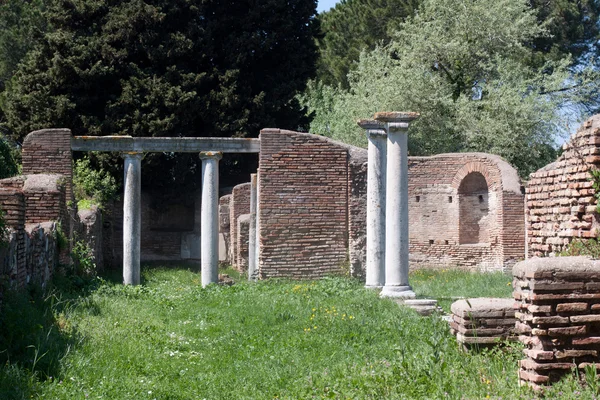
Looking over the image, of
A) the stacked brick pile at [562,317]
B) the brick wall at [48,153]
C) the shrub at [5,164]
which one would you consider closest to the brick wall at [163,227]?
the shrub at [5,164]

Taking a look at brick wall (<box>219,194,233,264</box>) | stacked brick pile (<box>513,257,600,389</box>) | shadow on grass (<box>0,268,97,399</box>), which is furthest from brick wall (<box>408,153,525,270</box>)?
stacked brick pile (<box>513,257,600,389</box>)

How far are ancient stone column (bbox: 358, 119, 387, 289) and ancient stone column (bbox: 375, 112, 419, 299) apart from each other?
1.05 metres

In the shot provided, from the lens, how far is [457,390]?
5.42m

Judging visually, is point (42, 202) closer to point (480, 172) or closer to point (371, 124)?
point (371, 124)

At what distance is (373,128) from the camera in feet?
42.4

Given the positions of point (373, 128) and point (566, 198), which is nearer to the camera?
point (566, 198)

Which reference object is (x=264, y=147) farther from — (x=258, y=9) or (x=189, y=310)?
(x=258, y=9)

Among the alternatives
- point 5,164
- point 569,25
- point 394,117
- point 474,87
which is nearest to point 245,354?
point 394,117

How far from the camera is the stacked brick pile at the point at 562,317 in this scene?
516 centimetres

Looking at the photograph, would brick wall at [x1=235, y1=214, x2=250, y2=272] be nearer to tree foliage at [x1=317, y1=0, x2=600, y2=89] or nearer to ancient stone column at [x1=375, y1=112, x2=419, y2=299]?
ancient stone column at [x1=375, y1=112, x2=419, y2=299]

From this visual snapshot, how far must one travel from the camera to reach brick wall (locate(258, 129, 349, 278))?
15.6 meters

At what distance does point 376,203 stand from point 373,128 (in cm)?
123

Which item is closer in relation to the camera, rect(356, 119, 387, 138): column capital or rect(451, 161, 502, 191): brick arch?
rect(356, 119, 387, 138): column capital

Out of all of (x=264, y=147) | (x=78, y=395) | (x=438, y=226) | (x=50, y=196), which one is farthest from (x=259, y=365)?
(x=438, y=226)
